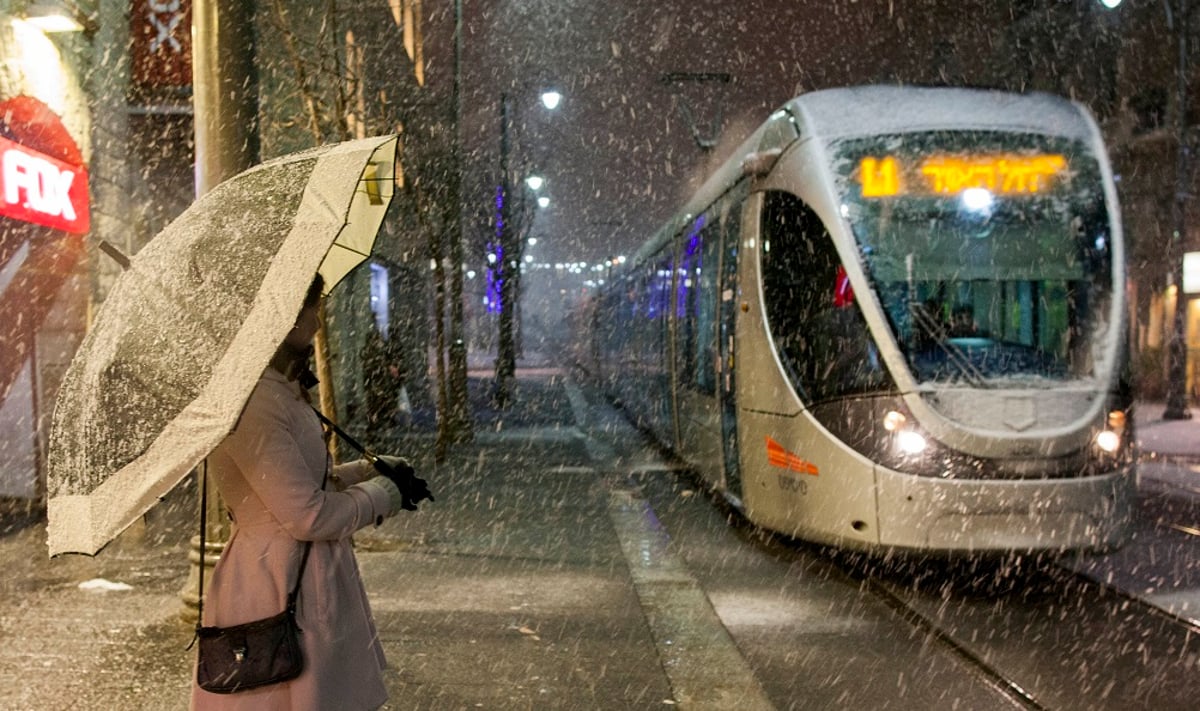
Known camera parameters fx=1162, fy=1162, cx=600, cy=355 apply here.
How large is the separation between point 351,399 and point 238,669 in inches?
641

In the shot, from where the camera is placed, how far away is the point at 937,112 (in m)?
8.34

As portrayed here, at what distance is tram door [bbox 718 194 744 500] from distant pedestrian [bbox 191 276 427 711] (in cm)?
652

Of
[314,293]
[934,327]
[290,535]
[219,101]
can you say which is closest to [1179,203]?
[934,327]

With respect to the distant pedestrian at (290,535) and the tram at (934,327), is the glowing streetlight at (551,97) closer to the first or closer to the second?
the tram at (934,327)

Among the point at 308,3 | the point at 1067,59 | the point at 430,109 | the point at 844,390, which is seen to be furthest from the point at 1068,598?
the point at 1067,59

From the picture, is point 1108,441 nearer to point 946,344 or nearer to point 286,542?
point 946,344

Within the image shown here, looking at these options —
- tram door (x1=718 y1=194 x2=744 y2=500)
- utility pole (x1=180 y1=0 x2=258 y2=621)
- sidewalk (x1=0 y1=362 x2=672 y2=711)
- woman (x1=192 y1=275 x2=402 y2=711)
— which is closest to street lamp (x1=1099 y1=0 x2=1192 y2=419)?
tram door (x1=718 y1=194 x2=744 y2=500)

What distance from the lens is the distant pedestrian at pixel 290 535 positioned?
2.93 meters

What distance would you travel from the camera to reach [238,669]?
2.95m

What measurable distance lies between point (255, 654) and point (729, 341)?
23.4 feet

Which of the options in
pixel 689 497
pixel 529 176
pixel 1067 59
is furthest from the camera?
pixel 1067 59

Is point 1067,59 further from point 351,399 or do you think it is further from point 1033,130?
point 1033,130

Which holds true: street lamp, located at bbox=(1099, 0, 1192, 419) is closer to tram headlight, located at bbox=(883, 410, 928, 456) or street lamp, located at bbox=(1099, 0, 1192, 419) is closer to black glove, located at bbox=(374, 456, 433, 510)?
tram headlight, located at bbox=(883, 410, 928, 456)

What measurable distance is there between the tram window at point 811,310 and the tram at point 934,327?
14mm
